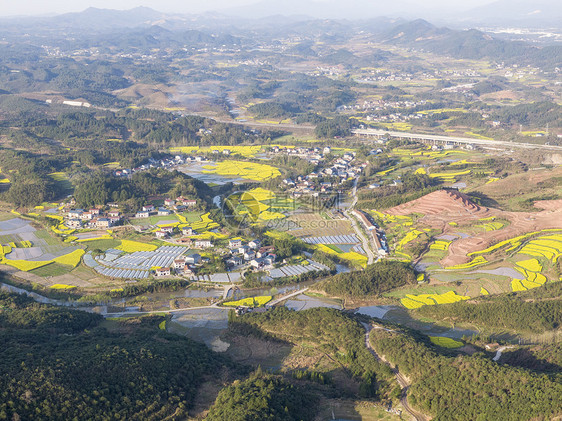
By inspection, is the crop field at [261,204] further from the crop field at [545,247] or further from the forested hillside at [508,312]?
the forested hillside at [508,312]

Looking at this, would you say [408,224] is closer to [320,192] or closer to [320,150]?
[320,192]

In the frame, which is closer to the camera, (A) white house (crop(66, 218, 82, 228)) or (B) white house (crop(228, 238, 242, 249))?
(B) white house (crop(228, 238, 242, 249))

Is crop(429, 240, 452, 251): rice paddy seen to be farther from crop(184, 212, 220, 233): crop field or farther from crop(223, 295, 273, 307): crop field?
crop(184, 212, 220, 233): crop field

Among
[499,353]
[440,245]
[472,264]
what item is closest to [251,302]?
[499,353]

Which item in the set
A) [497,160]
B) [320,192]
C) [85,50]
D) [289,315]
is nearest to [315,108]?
[497,160]

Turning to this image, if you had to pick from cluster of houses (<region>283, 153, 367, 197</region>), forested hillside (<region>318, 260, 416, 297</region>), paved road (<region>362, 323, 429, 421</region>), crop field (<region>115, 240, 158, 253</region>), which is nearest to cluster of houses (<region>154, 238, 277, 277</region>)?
crop field (<region>115, 240, 158, 253</region>)

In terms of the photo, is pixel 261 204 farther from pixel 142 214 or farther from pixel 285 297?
pixel 285 297
